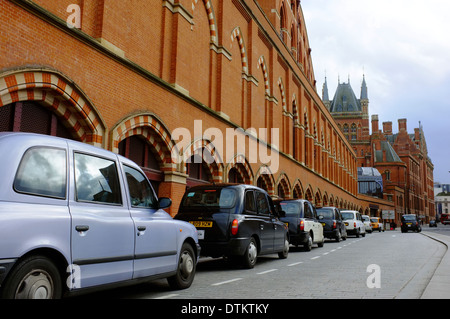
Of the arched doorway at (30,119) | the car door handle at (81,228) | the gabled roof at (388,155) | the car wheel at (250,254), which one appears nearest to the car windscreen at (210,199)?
the car wheel at (250,254)

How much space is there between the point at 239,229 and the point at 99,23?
6565 millimetres

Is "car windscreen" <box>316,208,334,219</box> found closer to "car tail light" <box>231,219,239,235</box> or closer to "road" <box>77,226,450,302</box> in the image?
"road" <box>77,226,450,302</box>

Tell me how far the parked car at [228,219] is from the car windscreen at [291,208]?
436cm

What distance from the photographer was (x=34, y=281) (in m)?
3.52

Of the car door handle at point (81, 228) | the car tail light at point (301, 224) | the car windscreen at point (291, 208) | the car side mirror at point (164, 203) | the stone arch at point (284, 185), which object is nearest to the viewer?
the car door handle at point (81, 228)

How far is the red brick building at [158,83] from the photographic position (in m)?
8.50

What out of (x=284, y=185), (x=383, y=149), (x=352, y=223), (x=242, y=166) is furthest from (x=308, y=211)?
(x=383, y=149)

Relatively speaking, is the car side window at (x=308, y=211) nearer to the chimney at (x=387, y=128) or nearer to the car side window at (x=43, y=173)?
the car side window at (x=43, y=173)

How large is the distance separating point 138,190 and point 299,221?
9341 mm

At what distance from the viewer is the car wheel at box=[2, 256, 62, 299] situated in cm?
331

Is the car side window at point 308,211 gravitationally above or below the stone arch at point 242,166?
below

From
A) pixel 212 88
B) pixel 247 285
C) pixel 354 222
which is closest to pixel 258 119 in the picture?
pixel 212 88
